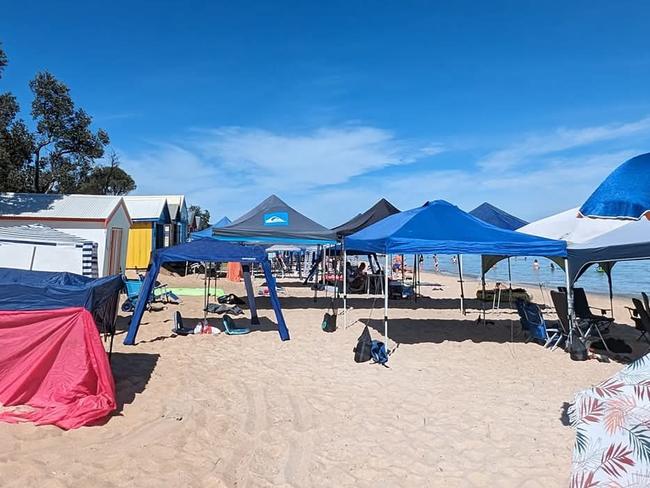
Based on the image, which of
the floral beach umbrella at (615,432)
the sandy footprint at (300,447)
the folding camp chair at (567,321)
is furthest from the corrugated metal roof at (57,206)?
the floral beach umbrella at (615,432)

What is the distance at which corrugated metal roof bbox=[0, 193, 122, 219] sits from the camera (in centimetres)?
1627

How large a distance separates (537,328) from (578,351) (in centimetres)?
116

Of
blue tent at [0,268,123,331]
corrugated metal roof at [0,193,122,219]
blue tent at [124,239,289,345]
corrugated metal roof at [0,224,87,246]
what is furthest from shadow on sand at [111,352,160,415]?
corrugated metal roof at [0,193,122,219]

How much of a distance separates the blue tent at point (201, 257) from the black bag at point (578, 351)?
16.3 feet

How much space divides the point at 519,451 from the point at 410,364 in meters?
3.18

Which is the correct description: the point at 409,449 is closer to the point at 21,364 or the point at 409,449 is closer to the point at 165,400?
the point at 165,400

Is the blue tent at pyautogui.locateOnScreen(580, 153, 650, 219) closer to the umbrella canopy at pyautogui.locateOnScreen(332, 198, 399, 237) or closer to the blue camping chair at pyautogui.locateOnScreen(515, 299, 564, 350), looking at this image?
the blue camping chair at pyautogui.locateOnScreen(515, 299, 564, 350)

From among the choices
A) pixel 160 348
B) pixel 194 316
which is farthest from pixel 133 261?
pixel 160 348

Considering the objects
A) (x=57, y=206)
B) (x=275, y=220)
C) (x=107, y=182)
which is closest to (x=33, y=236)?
(x=275, y=220)

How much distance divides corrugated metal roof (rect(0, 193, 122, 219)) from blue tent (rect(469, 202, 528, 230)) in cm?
1312

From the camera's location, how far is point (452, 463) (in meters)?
3.93

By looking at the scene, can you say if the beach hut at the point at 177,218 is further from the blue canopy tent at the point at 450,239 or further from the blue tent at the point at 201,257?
the blue canopy tent at the point at 450,239

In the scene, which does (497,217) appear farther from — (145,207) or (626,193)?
(145,207)

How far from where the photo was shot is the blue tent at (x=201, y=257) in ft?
27.4
